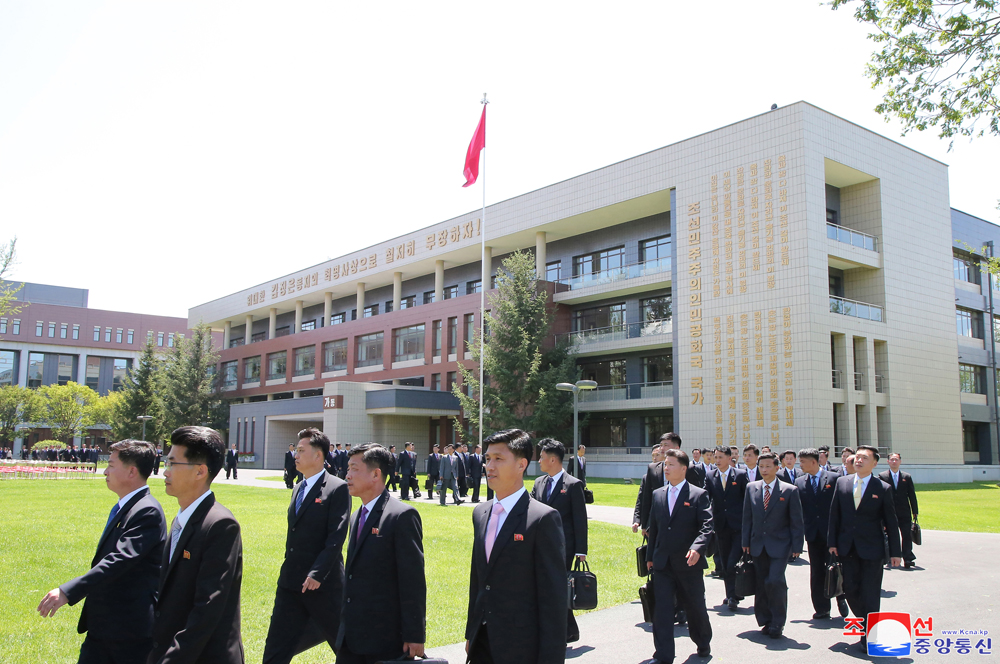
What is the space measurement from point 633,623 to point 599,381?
32156 mm

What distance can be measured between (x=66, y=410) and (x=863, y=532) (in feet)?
258

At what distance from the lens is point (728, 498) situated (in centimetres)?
1134

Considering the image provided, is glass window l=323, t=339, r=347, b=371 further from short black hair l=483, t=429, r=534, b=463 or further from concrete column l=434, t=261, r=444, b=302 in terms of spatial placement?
short black hair l=483, t=429, r=534, b=463

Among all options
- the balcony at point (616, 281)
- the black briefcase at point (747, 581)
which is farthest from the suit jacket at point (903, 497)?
the balcony at point (616, 281)

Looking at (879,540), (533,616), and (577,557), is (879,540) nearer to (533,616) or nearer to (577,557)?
(577,557)

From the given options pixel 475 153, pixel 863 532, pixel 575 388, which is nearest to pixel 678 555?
pixel 863 532

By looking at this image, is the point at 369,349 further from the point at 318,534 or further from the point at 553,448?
the point at 318,534

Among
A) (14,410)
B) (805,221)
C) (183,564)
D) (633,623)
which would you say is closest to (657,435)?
(805,221)

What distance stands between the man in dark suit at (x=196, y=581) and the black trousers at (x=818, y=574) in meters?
7.15

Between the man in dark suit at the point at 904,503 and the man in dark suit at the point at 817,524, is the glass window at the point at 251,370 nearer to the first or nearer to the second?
the man in dark suit at the point at 904,503

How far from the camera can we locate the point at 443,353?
4544 cm

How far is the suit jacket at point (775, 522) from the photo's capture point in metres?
8.30

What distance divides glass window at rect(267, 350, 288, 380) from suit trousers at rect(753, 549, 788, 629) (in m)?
55.0

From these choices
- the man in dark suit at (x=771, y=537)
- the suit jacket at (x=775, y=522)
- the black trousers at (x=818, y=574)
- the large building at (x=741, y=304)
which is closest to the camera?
the man in dark suit at (x=771, y=537)
